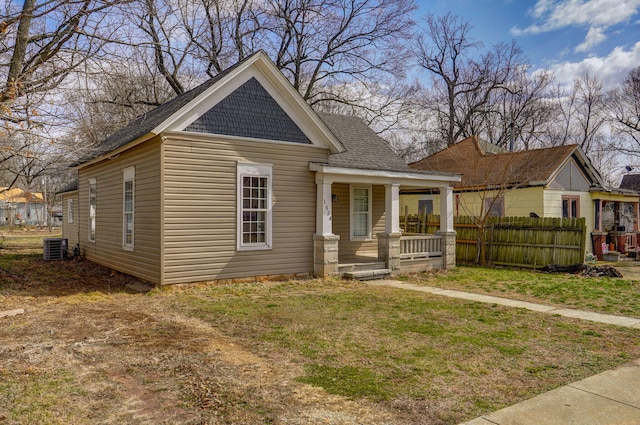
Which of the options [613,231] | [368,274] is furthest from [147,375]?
[613,231]

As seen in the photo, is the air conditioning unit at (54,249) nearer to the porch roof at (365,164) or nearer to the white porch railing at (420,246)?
the porch roof at (365,164)

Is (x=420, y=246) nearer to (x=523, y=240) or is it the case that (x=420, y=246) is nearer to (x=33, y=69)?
(x=523, y=240)

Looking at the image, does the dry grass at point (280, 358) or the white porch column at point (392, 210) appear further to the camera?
the white porch column at point (392, 210)

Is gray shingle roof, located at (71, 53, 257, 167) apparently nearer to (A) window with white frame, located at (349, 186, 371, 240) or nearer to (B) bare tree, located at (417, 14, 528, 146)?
(A) window with white frame, located at (349, 186, 371, 240)

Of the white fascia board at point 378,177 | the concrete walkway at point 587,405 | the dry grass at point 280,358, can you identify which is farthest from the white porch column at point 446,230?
the concrete walkway at point 587,405

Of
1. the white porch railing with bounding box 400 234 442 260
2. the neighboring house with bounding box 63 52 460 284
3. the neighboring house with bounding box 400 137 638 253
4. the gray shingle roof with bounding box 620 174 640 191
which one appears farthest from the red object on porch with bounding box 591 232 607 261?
the gray shingle roof with bounding box 620 174 640 191

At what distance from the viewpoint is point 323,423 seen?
3.63 meters

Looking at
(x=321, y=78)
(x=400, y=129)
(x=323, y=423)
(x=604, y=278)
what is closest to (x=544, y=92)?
(x=400, y=129)

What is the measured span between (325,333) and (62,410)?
3.59 metres

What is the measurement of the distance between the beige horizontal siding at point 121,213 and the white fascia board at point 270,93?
879mm

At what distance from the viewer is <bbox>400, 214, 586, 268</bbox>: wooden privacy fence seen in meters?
14.2

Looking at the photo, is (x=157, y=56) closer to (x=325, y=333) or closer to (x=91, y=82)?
(x=91, y=82)

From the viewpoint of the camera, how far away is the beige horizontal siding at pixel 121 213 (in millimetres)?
10320

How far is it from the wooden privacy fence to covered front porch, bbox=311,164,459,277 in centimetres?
225
